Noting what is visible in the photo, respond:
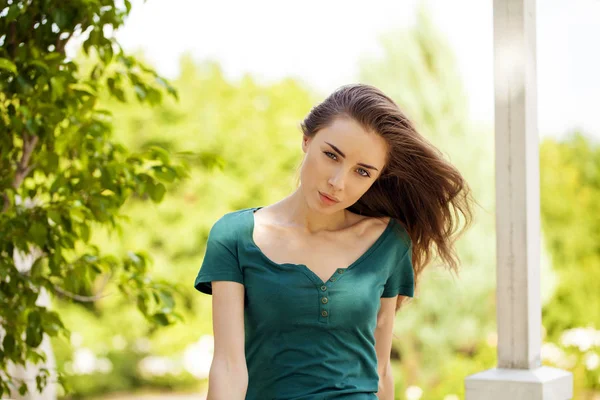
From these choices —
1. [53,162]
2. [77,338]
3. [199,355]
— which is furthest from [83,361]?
[53,162]

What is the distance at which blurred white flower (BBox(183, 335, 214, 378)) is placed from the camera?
28.9ft

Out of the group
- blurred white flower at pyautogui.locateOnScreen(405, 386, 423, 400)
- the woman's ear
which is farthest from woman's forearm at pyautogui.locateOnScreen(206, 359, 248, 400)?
blurred white flower at pyautogui.locateOnScreen(405, 386, 423, 400)

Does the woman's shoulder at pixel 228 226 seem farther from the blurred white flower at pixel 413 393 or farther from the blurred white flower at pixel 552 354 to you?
the blurred white flower at pixel 552 354

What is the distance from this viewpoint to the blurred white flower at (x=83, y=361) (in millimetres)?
8914

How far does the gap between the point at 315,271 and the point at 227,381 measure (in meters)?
0.30

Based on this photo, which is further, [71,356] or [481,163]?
[71,356]

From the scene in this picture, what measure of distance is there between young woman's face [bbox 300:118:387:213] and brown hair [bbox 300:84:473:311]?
3cm

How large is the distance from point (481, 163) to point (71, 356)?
16.4 feet

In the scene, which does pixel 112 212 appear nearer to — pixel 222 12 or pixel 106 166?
pixel 106 166

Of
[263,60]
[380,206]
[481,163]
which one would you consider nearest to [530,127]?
[380,206]

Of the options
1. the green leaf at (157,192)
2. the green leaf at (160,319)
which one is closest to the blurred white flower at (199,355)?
the green leaf at (160,319)

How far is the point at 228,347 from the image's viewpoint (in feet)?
5.29

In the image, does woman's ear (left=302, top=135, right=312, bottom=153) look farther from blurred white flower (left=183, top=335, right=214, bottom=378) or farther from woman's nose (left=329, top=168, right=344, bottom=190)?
blurred white flower (left=183, top=335, right=214, bottom=378)

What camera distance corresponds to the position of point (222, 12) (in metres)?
10.7
